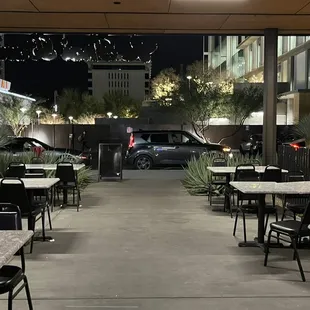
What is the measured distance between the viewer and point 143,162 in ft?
64.4

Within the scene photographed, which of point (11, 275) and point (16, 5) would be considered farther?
point (16, 5)

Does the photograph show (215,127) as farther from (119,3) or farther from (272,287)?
(272,287)

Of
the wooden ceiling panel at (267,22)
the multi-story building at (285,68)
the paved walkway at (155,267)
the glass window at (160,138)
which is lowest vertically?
the paved walkway at (155,267)

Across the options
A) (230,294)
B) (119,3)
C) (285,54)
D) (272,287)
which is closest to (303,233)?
(272,287)

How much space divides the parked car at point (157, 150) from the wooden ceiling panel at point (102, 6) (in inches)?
374

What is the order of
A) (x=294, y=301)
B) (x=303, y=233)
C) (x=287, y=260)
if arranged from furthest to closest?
(x=287, y=260) → (x=303, y=233) → (x=294, y=301)

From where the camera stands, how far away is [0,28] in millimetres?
12430

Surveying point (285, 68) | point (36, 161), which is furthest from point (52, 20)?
point (285, 68)

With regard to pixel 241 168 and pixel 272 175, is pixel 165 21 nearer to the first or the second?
pixel 241 168

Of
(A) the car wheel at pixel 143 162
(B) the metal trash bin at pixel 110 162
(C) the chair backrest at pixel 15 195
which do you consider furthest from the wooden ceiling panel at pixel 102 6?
(A) the car wheel at pixel 143 162

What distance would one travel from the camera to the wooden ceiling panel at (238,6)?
31.3 ft

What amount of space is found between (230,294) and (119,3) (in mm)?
6379

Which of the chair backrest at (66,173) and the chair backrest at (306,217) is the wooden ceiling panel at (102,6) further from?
the chair backrest at (306,217)

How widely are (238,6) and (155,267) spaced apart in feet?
19.2
